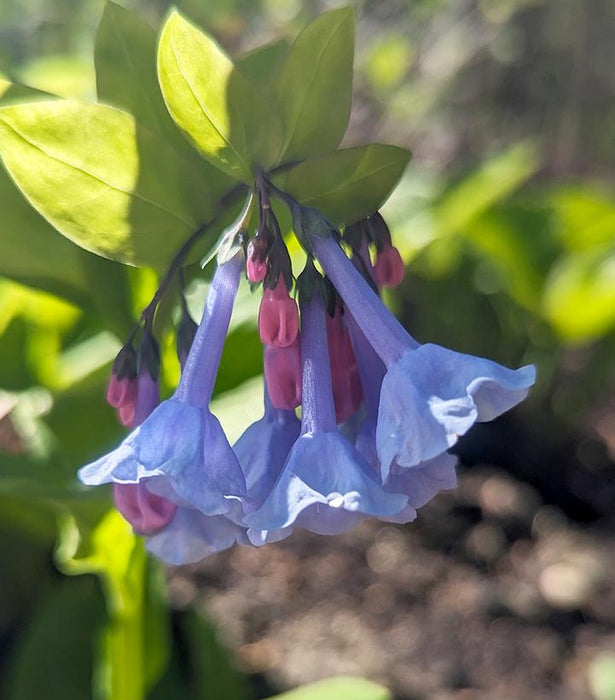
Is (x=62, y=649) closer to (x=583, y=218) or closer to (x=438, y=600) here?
(x=438, y=600)

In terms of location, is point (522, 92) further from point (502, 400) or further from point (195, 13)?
point (502, 400)

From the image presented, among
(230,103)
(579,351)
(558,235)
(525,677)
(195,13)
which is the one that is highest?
(230,103)

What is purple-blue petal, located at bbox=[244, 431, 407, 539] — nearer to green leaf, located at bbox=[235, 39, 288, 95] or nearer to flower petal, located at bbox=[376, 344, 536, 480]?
flower petal, located at bbox=[376, 344, 536, 480]

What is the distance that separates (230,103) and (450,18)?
8.26 ft

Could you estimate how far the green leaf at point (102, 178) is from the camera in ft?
1.84

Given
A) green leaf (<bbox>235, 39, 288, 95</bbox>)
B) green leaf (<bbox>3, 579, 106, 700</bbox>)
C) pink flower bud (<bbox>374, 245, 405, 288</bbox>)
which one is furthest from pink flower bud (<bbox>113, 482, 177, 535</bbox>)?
green leaf (<bbox>3, 579, 106, 700</bbox>)

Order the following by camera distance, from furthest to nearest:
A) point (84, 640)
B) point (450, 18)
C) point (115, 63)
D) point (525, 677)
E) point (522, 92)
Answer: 1. point (522, 92)
2. point (450, 18)
3. point (525, 677)
4. point (84, 640)
5. point (115, 63)

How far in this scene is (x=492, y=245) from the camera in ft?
6.09

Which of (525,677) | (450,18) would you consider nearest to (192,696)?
(525,677)

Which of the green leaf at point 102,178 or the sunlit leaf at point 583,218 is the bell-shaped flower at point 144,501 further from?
the sunlit leaf at point 583,218

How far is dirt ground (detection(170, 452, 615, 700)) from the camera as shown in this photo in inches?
54.9

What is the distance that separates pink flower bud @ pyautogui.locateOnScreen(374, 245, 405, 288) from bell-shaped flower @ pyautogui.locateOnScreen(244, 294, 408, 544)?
0.21ft

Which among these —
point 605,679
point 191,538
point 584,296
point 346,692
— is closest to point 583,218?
point 584,296

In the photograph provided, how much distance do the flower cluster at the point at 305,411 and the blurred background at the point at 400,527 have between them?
149mm
